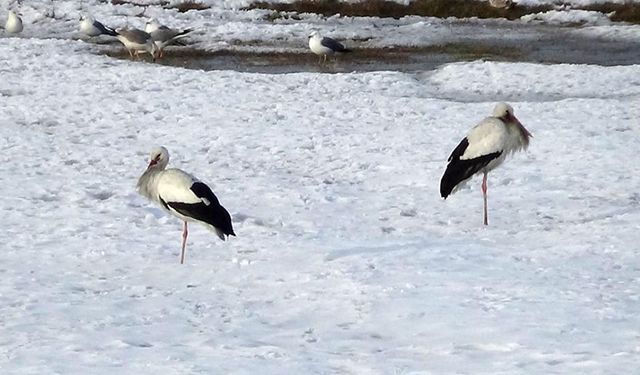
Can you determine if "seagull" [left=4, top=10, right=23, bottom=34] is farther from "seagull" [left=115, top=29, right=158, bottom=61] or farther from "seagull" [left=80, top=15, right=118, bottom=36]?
"seagull" [left=115, top=29, right=158, bottom=61]

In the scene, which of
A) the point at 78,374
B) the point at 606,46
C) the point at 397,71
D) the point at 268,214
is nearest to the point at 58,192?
the point at 268,214

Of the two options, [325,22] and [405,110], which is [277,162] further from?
[325,22]

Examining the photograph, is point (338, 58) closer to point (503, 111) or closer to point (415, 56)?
point (415, 56)

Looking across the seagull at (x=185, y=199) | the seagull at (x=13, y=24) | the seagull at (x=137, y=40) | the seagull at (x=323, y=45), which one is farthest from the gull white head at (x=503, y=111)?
the seagull at (x=13, y=24)

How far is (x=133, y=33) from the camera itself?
23.0 m

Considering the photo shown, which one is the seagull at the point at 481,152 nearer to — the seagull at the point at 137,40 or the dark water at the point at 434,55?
the dark water at the point at 434,55

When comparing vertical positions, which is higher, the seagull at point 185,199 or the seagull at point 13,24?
the seagull at point 13,24

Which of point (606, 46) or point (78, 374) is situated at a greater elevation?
point (606, 46)

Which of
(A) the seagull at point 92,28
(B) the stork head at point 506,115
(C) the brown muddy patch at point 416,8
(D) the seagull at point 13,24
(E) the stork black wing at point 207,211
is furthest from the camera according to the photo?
(C) the brown muddy patch at point 416,8

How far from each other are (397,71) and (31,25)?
1168cm

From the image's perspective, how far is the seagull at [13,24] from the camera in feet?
87.9

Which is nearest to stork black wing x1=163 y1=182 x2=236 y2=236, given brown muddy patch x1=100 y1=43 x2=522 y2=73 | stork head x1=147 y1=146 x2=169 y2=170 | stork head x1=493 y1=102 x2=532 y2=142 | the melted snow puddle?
stork head x1=147 y1=146 x2=169 y2=170

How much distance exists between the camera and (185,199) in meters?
9.75

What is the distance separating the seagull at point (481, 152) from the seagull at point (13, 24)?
17.8 meters
